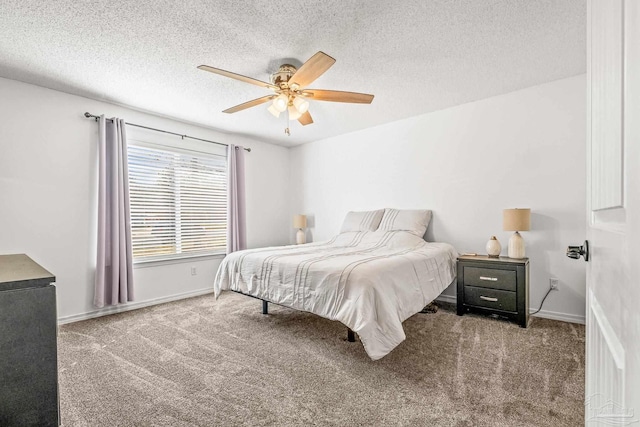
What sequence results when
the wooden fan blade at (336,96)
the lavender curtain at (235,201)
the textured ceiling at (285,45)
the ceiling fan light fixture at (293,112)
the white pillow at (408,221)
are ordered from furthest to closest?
the lavender curtain at (235,201) → the white pillow at (408,221) → the ceiling fan light fixture at (293,112) → the wooden fan blade at (336,96) → the textured ceiling at (285,45)

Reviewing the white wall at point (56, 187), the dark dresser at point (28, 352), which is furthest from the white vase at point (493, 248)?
the white wall at point (56, 187)

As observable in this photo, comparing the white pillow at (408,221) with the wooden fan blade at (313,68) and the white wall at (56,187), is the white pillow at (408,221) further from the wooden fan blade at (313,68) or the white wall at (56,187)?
the white wall at (56,187)

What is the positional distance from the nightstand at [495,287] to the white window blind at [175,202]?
3327 mm

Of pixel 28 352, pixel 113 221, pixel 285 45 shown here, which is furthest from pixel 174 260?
pixel 28 352

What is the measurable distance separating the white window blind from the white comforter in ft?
4.21

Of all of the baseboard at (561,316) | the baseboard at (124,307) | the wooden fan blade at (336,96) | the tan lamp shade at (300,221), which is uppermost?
the wooden fan blade at (336,96)

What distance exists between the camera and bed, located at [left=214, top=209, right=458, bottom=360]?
1998mm

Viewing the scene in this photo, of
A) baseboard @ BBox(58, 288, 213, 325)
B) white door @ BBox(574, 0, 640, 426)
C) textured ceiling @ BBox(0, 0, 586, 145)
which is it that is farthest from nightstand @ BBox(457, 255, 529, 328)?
baseboard @ BBox(58, 288, 213, 325)

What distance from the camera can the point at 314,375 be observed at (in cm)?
202

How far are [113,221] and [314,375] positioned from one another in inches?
110

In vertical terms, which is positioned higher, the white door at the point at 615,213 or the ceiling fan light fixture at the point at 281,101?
the ceiling fan light fixture at the point at 281,101

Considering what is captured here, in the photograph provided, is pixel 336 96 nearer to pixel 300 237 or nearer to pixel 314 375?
pixel 314 375

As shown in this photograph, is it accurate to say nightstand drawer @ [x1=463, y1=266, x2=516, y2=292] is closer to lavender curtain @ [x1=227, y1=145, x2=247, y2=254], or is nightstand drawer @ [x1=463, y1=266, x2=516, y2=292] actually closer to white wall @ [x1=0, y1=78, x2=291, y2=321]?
lavender curtain @ [x1=227, y1=145, x2=247, y2=254]

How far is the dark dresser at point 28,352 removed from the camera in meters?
0.75
